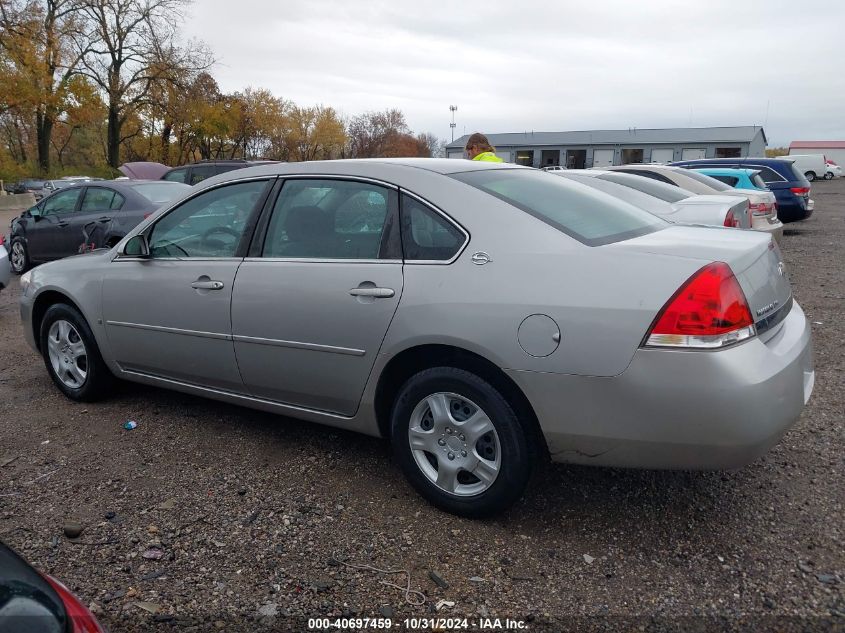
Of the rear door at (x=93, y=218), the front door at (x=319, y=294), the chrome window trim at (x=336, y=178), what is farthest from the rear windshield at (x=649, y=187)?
the rear door at (x=93, y=218)

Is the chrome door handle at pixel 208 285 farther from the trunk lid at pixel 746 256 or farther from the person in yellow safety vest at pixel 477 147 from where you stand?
the person in yellow safety vest at pixel 477 147

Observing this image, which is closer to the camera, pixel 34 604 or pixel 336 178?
pixel 34 604

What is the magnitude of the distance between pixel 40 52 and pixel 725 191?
34448 millimetres

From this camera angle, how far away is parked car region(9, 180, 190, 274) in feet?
29.1

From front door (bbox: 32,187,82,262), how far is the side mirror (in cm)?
607

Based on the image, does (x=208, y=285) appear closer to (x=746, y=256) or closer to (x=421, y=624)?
(x=421, y=624)

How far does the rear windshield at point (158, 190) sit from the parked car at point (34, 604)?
27.2 feet

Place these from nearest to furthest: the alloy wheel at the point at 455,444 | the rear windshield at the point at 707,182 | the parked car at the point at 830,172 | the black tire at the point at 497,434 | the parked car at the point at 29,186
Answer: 1. the black tire at the point at 497,434
2. the alloy wheel at the point at 455,444
3. the rear windshield at the point at 707,182
4. the parked car at the point at 29,186
5. the parked car at the point at 830,172

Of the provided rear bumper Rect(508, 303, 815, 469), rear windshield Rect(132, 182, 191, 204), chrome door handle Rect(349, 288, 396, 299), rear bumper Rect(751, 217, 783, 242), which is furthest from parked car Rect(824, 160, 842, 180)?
chrome door handle Rect(349, 288, 396, 299)

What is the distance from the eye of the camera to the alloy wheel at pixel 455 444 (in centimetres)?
282

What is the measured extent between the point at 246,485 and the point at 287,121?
214 ft

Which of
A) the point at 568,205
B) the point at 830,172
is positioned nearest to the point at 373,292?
the point at 568,205

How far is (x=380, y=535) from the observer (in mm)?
2861

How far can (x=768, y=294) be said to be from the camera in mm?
2746
